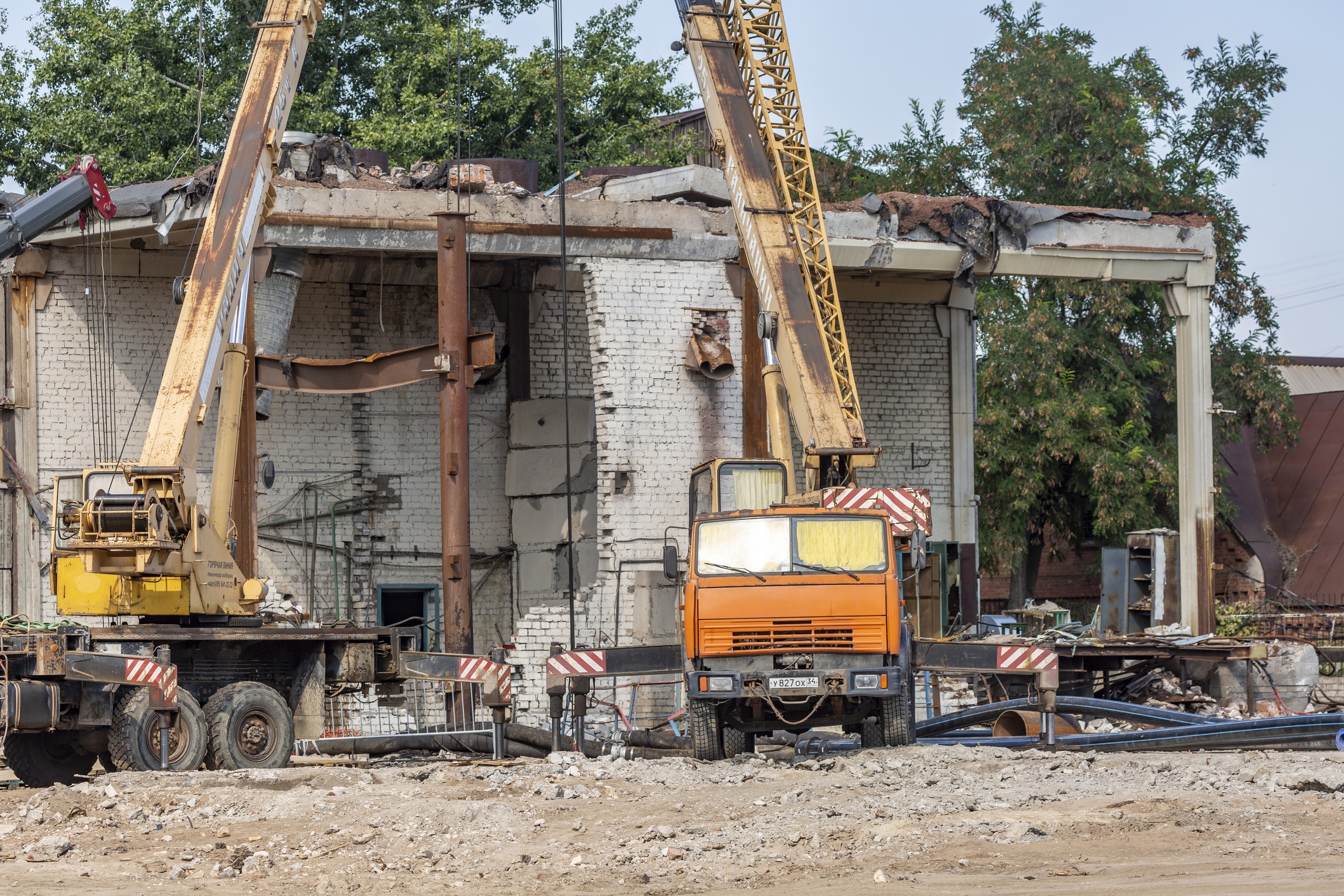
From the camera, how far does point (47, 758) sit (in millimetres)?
14688

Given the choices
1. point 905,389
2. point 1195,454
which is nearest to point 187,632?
point 905,389

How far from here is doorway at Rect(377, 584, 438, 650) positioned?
25.7 metres

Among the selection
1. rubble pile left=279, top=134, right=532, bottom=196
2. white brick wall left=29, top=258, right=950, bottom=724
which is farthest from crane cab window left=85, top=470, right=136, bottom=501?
rubble pile left=279, top=134, right=532, bottom=196

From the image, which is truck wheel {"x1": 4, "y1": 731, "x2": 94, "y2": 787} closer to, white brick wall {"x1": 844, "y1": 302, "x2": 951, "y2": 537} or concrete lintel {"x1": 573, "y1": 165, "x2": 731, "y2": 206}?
concrete lintel {"x1": 573, "y1": 165, "x2": 731, "y2": 206}

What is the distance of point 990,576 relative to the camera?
124 feet

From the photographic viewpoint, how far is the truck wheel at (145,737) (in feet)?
46.5

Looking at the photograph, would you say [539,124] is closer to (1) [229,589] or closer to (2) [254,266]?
(2) [254,266]

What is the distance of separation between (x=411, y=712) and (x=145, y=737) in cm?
644

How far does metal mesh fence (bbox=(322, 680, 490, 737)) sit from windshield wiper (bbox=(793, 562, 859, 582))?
4.56 metres

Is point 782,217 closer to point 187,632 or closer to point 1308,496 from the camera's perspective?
point 187,632

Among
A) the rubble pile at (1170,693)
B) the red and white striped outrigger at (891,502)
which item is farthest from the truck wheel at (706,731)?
the rubble pile at (1170,693)

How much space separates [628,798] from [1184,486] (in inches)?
653

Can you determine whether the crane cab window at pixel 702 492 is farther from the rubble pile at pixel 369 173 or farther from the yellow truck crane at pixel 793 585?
the rubble pile at pixel 369 173

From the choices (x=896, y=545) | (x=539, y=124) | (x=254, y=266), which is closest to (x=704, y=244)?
(x=254, y=266)
